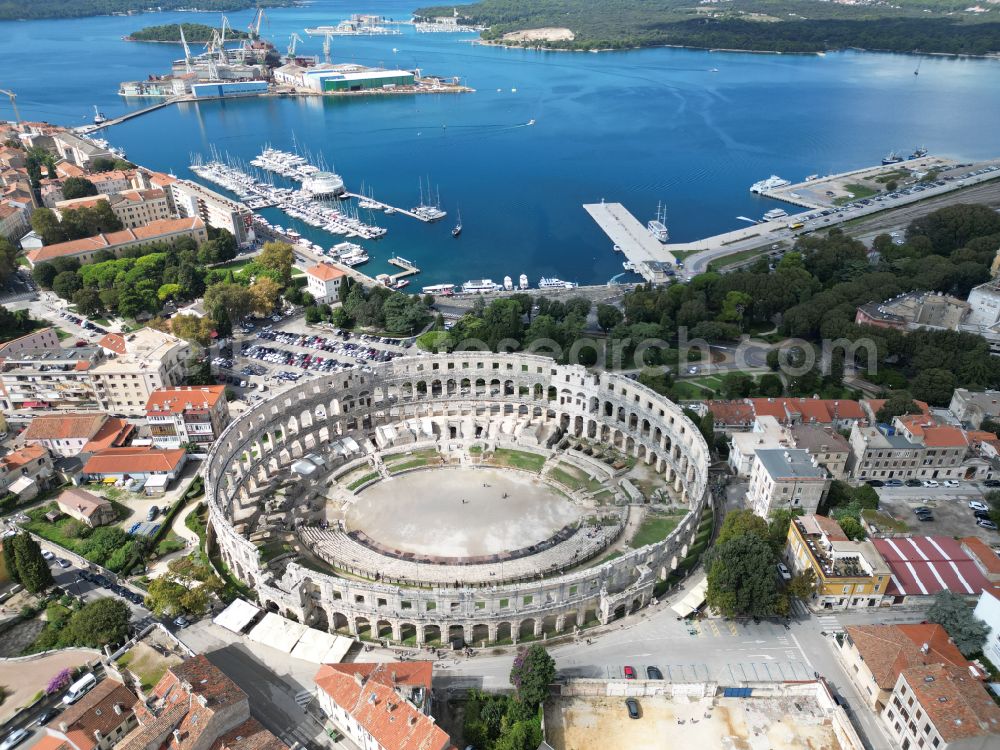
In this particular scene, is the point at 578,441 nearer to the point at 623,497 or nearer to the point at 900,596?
the point at 623,497

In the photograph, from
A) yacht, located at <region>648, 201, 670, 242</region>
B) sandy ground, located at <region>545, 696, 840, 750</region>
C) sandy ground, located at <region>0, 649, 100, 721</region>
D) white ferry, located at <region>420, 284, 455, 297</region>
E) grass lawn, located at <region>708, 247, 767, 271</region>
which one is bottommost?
sandy ground, located at <region>0, 649, 100, 721</region>

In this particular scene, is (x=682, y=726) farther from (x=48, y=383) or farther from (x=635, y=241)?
(x=635, y=241)

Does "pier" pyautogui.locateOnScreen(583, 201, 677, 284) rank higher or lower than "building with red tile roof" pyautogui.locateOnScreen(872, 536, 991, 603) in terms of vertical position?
higher

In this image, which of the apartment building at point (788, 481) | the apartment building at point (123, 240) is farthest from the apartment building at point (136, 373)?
the apartment building at point (788, 481)

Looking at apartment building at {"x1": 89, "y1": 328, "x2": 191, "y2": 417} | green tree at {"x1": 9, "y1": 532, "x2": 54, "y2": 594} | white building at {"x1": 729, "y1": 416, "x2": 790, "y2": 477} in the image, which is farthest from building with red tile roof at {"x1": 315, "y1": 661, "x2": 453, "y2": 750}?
apartment building at {"x1": 89, "y1": 328, "x2": 191, "y2": 417}

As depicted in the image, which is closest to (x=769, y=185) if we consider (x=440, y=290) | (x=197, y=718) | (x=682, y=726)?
(x=440, y=290)

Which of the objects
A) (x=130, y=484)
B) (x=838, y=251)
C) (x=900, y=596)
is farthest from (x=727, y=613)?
(x=838, y=251)

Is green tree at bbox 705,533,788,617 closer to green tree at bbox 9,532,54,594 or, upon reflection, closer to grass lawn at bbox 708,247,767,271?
green tree at bbox 9,532,54,594

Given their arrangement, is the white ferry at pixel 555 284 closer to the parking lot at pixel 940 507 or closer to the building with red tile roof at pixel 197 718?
the parking lot at pixel 940 507
